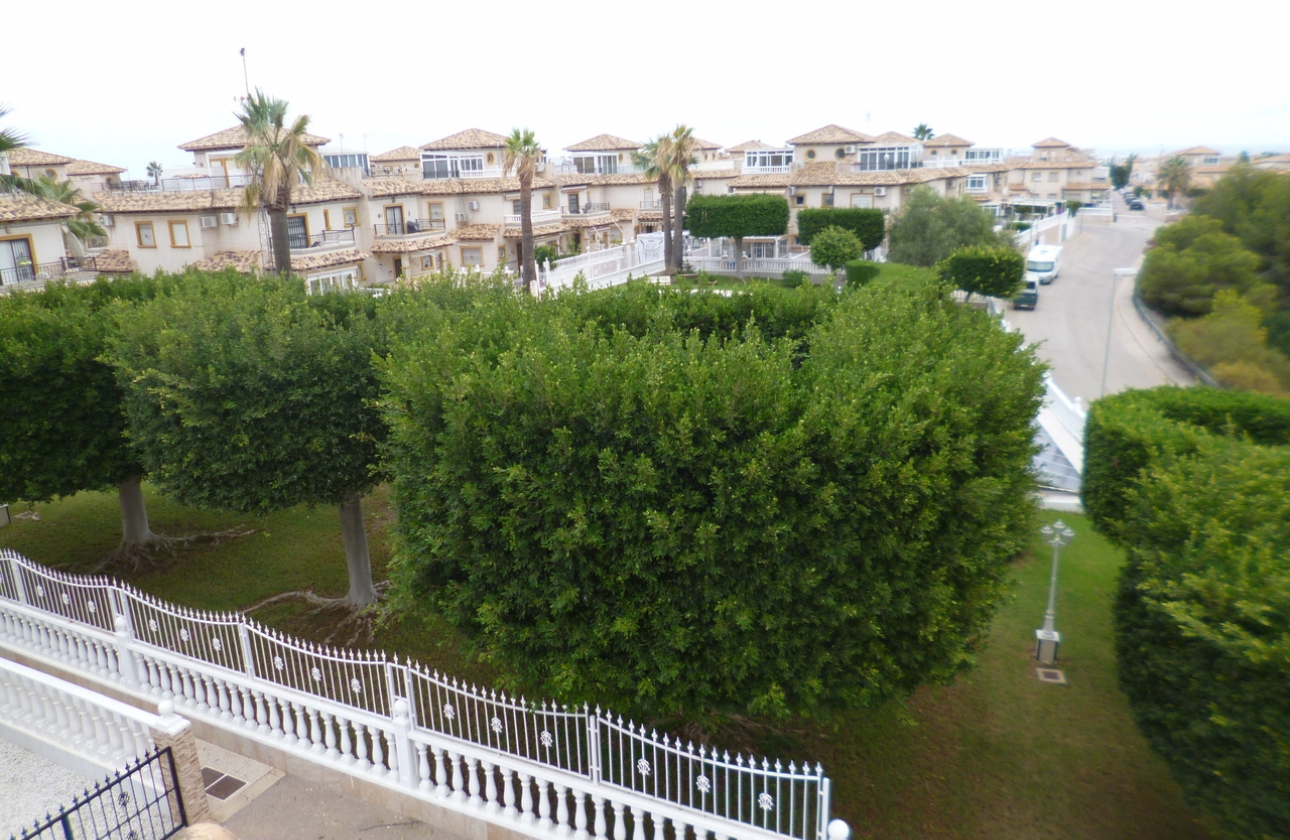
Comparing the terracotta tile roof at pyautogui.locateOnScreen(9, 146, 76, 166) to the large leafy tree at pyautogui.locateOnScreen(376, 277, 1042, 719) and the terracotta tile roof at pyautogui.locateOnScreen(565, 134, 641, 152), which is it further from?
the large leafy tree at pyautogui.locateOnScreen(376, 277, 1042, 719)

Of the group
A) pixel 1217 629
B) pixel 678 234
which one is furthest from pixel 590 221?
pixel 1217 629

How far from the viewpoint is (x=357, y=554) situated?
12992mm

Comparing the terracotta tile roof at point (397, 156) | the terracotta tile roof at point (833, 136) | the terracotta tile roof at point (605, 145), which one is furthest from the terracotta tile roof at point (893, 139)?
the terracotta tile roof at point (397, 156)

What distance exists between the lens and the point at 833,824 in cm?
630

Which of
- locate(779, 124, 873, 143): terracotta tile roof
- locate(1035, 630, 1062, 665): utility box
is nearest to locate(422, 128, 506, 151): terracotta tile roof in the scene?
locate(779, 124, 873, 143): terracotta tile roof

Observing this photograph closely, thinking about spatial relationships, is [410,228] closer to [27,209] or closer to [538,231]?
[538,231]

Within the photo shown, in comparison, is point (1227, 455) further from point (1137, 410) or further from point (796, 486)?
point (796, 486)

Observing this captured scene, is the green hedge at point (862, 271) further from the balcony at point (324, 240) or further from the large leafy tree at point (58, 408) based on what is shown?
the large leafy tree at point (58, 408)

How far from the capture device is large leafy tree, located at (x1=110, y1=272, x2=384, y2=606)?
35.2ft

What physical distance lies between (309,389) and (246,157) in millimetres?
16725

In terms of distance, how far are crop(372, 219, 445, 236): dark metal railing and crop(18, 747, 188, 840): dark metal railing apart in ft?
134

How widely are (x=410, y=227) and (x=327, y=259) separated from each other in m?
Answer: 9.04

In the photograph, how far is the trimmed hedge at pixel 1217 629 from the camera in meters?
6.34

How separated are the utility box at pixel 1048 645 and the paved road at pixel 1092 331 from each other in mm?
10941
